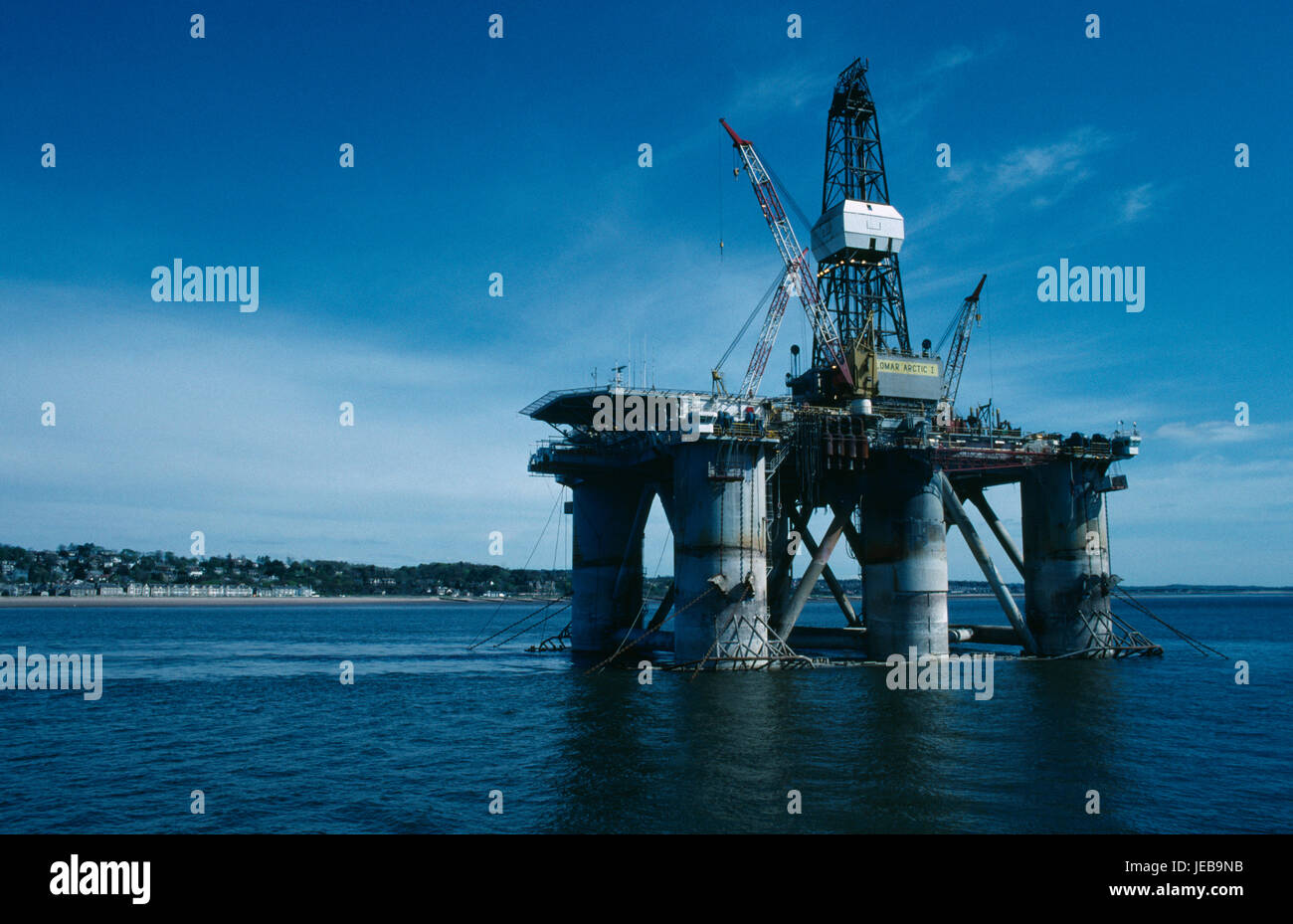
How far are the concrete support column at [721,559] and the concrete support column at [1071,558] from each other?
23597mm

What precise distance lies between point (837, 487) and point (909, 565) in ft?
29.3

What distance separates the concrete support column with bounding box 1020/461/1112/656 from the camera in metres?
63.2

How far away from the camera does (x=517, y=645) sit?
3691 inches

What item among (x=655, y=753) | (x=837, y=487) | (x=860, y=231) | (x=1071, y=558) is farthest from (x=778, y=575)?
(x=655, y=753)

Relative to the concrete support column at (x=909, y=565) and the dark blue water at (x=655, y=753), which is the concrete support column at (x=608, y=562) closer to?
the dark blue water at (x=655, y=753)

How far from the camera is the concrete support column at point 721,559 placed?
52.8m

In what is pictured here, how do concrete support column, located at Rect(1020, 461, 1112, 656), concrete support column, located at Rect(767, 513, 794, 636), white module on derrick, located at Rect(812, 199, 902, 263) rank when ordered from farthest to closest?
white module on derrick, located at Rect(812, 199, 902, 263) < concrete support column, located at Rect(767, 513, 794, 636) < concrete support column, located at Rect(1020, 461, 1112, 656)

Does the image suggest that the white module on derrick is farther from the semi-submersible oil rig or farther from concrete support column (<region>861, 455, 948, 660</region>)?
concrete support column (<region>861, 455, 948, 660</region>)

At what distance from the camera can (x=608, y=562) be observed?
2879 inches

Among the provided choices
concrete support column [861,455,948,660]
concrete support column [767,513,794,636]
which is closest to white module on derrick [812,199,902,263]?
concrete support column [861,455,948,660]

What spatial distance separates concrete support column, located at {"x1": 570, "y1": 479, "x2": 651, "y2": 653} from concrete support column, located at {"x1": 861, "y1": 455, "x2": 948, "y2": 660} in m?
20.0

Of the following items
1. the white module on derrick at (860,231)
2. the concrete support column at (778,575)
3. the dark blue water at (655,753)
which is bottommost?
the dark blue water at (655,753)

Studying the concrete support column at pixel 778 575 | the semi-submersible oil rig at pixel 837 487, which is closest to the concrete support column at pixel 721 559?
the semi-submersible oil rig at pixel 837 487
